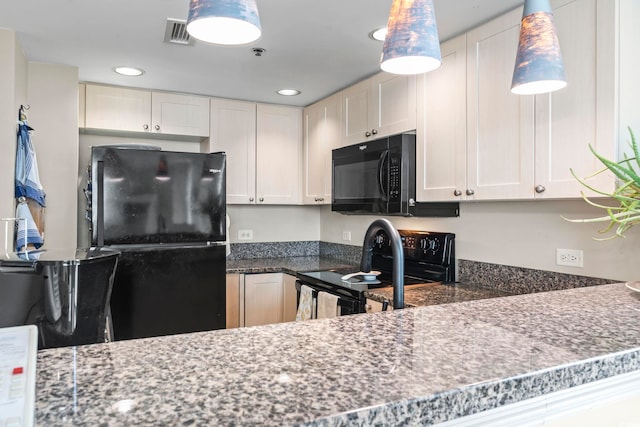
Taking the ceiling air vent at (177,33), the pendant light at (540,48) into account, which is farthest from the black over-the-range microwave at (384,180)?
the pendant light at (540,48)

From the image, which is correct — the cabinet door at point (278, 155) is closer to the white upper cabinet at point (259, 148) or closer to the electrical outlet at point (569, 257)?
the white upper cabinet at point (259, 148)

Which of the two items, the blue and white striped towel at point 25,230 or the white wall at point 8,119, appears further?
the blue and white striped towel at point 25,230

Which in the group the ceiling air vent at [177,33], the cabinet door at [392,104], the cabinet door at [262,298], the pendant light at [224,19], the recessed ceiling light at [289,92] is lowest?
the cabinet door at [262,298]

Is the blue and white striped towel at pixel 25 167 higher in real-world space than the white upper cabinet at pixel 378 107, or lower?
lower

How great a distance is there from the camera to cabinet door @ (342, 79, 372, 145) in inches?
115

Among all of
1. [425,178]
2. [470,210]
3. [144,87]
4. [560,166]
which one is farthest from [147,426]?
[144,87]

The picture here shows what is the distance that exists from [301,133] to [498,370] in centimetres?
332

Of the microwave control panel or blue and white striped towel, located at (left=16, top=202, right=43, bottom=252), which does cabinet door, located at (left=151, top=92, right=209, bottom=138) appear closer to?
blue and white striped towel, located at (left=16, top=202, right=43, bottom=252)

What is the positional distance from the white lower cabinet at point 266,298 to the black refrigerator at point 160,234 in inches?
23.0

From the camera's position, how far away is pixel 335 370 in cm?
63

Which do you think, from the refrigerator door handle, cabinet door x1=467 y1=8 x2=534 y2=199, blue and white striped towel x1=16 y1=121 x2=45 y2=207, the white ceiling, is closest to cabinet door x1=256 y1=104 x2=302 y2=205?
the white ceiling

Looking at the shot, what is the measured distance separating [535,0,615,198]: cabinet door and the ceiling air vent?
1685mm

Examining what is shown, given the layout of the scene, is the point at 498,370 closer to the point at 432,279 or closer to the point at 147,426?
the point at 147,426

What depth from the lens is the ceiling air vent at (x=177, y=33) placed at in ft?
6.99
